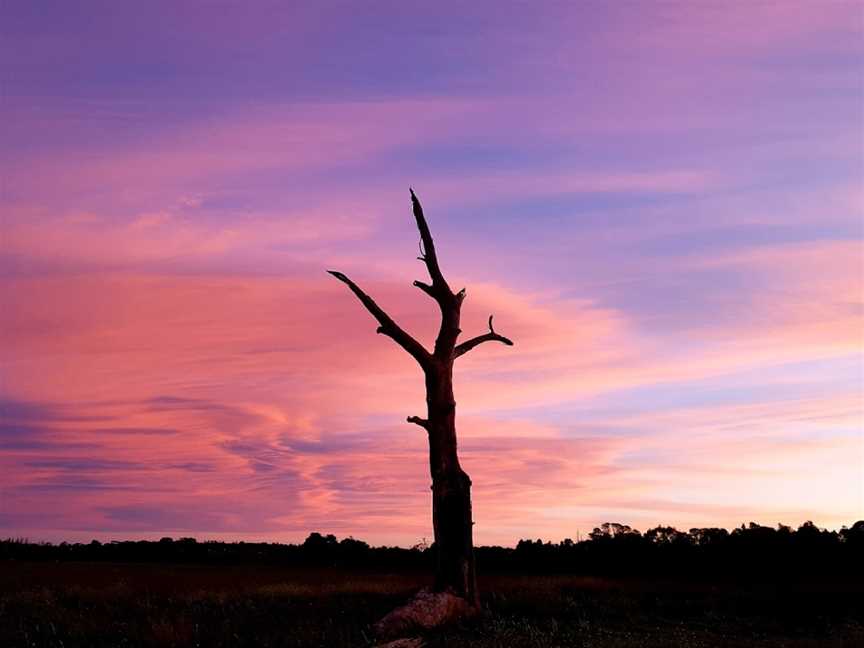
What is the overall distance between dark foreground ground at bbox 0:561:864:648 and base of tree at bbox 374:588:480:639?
42 centimetres

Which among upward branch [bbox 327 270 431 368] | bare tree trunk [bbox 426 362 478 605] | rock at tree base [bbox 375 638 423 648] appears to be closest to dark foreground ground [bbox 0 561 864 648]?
rock at tree base [bbox 375 638 423 648]

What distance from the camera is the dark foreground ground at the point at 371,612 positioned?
808 inches

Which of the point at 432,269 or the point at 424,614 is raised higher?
the point at 432,269

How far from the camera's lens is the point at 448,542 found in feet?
82.3

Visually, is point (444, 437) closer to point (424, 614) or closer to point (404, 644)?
point (424, 614)

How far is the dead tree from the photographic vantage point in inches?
983

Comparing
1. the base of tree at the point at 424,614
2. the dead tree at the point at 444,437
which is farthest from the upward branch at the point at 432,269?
the base of tree at the point at 424,614

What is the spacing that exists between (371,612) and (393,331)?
726 centimetres

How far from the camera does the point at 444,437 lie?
2552 centimetres

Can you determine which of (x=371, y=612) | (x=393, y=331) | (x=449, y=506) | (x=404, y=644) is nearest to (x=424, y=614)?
(x=371, y=612)

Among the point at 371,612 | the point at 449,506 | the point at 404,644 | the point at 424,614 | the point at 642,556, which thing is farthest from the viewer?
the point at 642,556

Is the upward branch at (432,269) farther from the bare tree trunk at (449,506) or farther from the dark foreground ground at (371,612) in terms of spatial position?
the dark foreground ground at (371,612)

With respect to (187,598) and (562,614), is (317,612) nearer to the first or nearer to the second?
(187,598)

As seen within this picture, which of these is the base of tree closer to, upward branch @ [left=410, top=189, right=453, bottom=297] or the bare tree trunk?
the bare tree trunk
